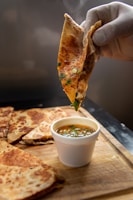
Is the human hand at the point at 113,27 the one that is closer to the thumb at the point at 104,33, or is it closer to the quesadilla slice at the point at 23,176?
the thumb at the point at 104,33

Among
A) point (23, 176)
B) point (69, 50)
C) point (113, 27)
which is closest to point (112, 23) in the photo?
point (113, 27)

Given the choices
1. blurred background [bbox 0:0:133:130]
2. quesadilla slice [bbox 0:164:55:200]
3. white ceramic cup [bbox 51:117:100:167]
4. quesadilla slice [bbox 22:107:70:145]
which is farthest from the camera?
blurred background [bbox 0:0:133:130]

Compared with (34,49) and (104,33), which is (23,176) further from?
(34,49)

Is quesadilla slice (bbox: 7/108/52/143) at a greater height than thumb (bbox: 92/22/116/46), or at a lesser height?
lesser

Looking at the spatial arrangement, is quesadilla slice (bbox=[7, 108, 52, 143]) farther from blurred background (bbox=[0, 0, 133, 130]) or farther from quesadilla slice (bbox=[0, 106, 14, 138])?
blurred background (bbox=[0, 0, 133, 130])

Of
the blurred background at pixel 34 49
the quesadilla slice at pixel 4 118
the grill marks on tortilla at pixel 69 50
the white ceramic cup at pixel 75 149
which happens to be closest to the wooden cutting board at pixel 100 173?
the white ceramic cup at pixel 75 149

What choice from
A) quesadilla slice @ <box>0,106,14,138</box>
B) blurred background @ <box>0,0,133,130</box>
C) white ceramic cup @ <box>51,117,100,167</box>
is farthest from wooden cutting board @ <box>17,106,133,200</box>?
blurred background @ <box>0,0,133,130</box>

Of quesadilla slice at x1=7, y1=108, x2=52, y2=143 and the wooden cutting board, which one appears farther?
quesadilla slice at x1=7, y1=108, x2=52, y2=143
